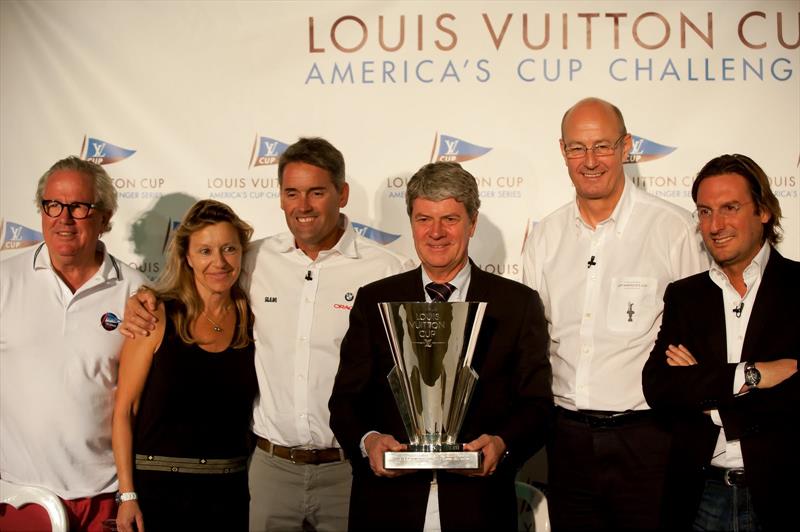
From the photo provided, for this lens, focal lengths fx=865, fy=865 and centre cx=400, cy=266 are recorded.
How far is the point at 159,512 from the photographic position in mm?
2803

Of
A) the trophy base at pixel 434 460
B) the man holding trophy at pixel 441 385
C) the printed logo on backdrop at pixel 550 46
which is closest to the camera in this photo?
the trophy base at pixel 434 460

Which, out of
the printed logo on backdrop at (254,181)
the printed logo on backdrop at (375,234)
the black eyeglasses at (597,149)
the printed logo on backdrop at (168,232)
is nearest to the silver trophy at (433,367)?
the black eyeglasses at (597,149)

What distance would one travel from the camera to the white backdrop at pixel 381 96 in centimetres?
375

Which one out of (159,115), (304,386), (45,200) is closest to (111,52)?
(159,115)

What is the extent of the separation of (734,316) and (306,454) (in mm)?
1479

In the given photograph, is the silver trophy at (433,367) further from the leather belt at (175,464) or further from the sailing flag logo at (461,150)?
the sailing flag logo at (461,150)

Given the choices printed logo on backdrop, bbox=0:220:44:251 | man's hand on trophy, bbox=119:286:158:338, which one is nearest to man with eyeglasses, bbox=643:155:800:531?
man's hand on trophy, bbox=119:286:158:338

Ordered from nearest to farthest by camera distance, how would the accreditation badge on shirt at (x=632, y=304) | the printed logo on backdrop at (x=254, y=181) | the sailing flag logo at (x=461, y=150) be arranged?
the accreditation badge on shirt at (x=632, y=304), the sailing flag logo at (x=461, y=150), the printed logo on backdrop at (x=254, y=181)

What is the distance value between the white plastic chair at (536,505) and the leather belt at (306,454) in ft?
2.11

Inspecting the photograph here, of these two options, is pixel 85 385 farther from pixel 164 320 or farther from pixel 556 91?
pixel 556 91

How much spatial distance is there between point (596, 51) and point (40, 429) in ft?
8.87

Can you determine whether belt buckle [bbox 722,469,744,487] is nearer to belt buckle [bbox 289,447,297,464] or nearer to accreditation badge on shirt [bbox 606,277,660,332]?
accreditation badge on shirt [bbox 606,277,660,332]

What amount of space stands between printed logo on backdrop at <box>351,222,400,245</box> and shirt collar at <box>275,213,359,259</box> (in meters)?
0.66

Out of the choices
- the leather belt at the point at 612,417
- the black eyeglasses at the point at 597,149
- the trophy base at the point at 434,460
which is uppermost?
the black eyeglasses at the point at 597,149
